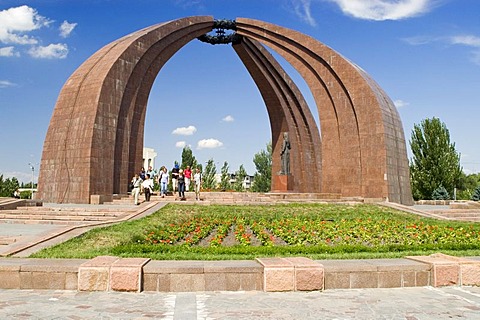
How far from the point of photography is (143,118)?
19766 millimetres

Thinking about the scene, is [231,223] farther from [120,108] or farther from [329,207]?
[120,108]

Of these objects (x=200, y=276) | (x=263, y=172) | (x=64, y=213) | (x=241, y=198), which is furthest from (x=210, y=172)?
(x=200, y=276)

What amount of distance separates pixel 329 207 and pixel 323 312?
1043 centimetres

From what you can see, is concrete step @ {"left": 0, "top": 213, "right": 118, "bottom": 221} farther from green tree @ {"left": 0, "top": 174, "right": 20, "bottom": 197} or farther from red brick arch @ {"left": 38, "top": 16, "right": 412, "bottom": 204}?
green tree @ {"left": 0, "top": 174, "right": 20, "bottom": 197}

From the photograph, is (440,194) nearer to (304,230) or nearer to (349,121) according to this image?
(349,121)

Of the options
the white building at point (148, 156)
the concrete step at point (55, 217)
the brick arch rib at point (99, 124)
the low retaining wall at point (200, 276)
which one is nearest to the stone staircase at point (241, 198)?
the brick arch rib at point (99, 124)

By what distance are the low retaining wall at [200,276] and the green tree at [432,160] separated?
24.8m

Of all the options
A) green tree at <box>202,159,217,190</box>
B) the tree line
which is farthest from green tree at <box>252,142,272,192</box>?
the tree line

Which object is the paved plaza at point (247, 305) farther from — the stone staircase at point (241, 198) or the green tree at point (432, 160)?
the green tree at point (432, 160)

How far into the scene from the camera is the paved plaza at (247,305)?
4.06 meters

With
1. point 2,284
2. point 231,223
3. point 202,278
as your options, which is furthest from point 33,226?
point 202,278

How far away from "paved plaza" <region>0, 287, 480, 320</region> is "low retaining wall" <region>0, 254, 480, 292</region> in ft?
0.33

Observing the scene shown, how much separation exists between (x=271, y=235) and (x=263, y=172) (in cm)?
3414

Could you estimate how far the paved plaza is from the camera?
13.3ft
